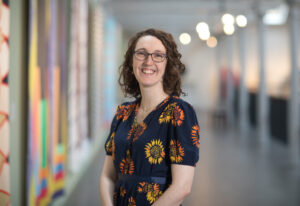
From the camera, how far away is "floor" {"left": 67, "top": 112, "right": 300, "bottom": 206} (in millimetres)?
4852

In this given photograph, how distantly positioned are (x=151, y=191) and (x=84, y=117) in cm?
536

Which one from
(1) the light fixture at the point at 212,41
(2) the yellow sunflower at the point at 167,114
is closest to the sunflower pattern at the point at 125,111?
(2) the yellow sunflower at the point at 167,114

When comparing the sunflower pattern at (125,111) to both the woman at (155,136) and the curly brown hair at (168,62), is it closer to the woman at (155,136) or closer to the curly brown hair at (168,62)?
the woman at (155,136)

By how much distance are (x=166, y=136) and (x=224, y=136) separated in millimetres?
9096

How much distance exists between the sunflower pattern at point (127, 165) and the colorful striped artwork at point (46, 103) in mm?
1645

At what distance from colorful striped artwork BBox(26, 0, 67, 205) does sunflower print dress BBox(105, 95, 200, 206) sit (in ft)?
5.48

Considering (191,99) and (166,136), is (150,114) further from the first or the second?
(191,99)

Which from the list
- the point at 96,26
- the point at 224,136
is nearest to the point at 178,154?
the point at 96,26

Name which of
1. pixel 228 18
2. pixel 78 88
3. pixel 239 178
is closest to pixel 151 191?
pixel 239 178

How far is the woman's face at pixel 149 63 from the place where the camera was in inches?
66.4

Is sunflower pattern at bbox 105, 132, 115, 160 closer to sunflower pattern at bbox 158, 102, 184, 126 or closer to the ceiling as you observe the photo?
sunflower pattern at bbox 158, 102, 184, 126

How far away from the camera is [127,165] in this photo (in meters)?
1.71

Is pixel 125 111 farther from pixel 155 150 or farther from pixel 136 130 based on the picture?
pixel 155 150

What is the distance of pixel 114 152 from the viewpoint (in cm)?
177
